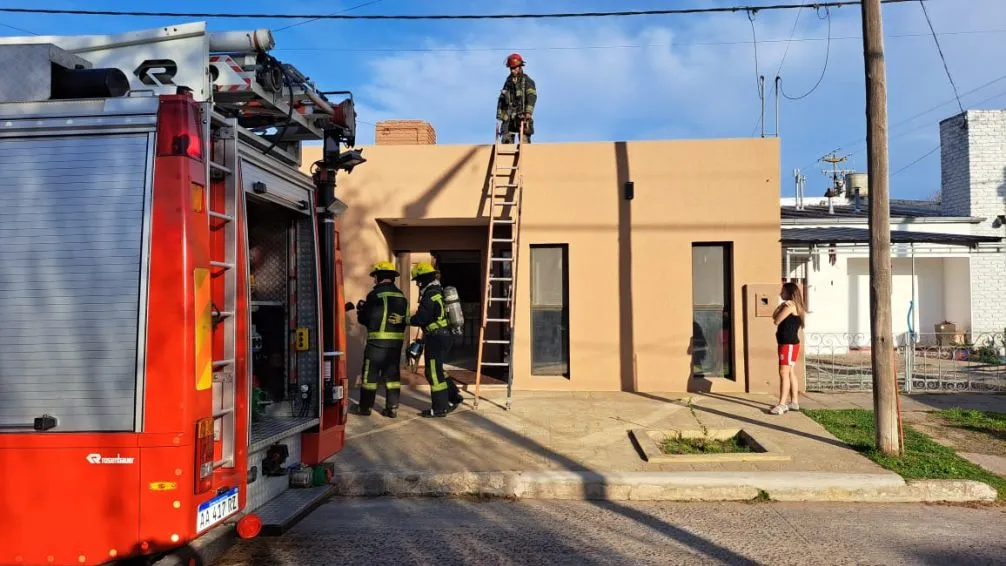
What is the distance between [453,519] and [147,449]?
2748 mm

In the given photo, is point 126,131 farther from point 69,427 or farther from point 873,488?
point 873,488

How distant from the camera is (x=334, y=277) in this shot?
16.4ft

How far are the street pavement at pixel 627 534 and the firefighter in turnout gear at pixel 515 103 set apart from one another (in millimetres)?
6244

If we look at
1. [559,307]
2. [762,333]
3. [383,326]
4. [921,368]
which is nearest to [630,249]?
[559,307]

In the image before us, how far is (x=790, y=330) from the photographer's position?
8367mm

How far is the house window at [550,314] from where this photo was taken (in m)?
10.1

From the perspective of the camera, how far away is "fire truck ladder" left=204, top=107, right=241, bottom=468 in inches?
138

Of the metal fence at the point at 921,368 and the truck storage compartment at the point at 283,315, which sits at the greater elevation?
the truck storage compartment at the point at 283,315

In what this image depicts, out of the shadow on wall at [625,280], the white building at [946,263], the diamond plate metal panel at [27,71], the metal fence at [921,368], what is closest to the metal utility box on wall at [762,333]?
the metal fence at [921,368]

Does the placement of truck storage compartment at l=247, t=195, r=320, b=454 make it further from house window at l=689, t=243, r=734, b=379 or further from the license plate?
house window at l=689, t=243, r=734, b=379

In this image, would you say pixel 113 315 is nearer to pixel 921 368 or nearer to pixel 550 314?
pixel 550 314

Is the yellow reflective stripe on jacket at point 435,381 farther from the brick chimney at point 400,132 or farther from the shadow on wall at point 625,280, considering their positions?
the brick chimney at point 400,132

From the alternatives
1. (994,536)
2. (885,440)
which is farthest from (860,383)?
(994,536)

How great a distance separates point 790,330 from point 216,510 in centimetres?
694
